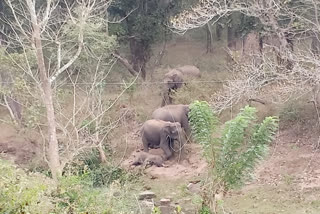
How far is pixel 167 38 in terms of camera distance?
21.0 m

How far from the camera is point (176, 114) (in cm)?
1633

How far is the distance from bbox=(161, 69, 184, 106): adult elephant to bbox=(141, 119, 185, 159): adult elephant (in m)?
1.86

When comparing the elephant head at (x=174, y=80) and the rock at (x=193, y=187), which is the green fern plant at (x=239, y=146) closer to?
the rock at (x=193, y=187)

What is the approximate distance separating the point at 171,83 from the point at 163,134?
7.65ft

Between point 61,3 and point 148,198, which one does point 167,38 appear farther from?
point 148,198

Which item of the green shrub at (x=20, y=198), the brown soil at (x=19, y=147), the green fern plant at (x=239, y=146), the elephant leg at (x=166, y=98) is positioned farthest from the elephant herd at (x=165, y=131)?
the green shrub at (x=20, y=198)

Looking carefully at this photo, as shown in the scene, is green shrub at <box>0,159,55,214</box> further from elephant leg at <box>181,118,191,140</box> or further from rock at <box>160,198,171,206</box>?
elephant leg at <box>181,118,191,140</box>

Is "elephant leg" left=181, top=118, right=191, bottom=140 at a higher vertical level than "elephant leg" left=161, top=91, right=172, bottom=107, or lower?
lower

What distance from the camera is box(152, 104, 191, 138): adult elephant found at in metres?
16.3

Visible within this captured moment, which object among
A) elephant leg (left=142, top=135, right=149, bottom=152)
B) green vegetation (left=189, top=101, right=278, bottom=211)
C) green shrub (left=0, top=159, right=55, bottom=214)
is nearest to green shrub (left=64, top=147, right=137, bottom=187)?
elephant leg (left=142, top=135, right=149, bottom=152)

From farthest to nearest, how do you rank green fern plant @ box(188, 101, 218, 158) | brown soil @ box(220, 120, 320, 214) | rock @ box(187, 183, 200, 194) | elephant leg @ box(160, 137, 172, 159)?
1. elephant leg @ box(160, 137, 172, 159)
2. rock @ box(187, 183, 200, 194)
3. brown soil @ box(220, 120, 320, 214)
4. green fern plant @ box(188, 101, 218, 158)

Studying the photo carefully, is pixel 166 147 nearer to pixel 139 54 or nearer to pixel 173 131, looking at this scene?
pixel 173 131

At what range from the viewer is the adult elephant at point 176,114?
16.3 m

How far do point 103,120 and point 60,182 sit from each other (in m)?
6.68
